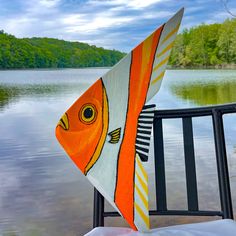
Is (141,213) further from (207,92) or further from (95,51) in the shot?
(207,92)

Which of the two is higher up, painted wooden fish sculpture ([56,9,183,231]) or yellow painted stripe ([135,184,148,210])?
painted wooden fish sculpture ([56,9,183,231])

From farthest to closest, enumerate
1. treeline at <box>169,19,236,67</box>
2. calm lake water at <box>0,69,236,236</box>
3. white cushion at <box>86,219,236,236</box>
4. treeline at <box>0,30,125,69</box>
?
treeline at <box>169,19,236,67</box> → treeline at <box>0,30,125,69</box> → calm lake water at <box>0,69,236,236</box> → white cushion at <box>86,219,236,236</box>

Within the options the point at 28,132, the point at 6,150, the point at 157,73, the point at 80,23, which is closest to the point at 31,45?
the point at 80,23

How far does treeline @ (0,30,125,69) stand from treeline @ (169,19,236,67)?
49.6 inches

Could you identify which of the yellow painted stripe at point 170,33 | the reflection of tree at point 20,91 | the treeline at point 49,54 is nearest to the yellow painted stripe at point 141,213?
the yellow painted stripe at point 170,33

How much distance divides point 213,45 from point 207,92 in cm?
244

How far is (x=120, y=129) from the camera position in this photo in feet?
2.59

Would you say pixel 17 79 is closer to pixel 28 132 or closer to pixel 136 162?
pixel 28 132

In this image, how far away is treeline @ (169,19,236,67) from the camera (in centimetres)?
516

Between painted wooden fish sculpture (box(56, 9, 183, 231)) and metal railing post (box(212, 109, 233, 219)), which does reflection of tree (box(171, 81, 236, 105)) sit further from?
painted wooden fish sculpture (box(56, 9, 183, 231))

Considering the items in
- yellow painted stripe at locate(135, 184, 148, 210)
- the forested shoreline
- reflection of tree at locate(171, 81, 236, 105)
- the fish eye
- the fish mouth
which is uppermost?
the forested shoreline

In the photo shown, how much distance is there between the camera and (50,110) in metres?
6.71

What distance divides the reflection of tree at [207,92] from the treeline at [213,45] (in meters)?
0.89

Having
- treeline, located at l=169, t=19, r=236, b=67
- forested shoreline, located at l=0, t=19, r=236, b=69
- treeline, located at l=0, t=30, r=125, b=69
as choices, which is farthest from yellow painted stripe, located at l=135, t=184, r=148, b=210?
treeline, located at l=169, t=19, r=236, b=67
